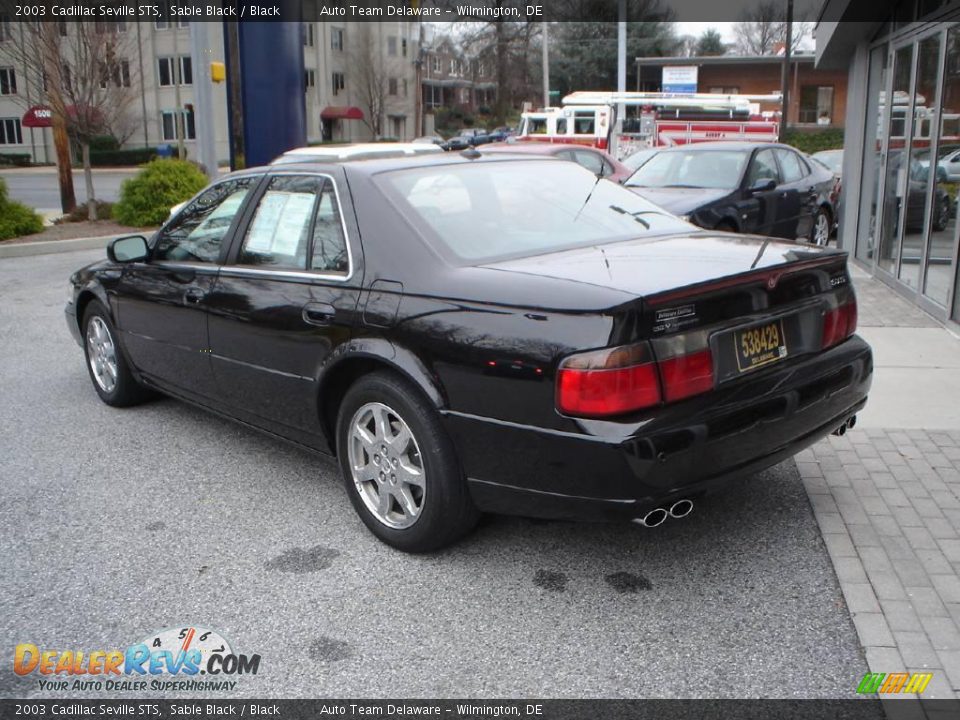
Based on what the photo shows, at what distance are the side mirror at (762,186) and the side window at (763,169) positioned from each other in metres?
0.04

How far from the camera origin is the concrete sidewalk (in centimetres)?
312

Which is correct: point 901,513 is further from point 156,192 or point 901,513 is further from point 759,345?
point 156,192

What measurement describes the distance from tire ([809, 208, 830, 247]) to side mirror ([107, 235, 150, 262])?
8942mm

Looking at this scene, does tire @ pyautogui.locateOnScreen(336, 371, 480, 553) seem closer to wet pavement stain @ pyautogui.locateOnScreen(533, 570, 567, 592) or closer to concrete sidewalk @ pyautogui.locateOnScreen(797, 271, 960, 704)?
wet pavement stain @ pyautogui.locateOnScreen(533, 570, 567, 592)

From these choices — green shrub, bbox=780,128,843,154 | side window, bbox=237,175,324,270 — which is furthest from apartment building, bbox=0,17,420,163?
side window, bbox=237,175,324,270

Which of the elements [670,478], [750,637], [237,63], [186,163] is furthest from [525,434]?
[186,163]

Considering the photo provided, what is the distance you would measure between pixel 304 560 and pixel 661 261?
1892 mm

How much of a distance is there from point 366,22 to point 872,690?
61.5 metres

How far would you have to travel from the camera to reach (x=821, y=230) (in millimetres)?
12320

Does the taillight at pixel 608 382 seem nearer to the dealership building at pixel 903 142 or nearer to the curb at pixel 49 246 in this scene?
the dealership building at pixel 903 142

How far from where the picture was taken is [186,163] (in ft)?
55.6

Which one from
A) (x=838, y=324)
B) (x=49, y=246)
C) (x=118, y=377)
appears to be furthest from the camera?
(x=49, y=246)

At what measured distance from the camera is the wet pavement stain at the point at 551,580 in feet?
11.7

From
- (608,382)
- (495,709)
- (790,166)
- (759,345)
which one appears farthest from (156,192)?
(495,709)
